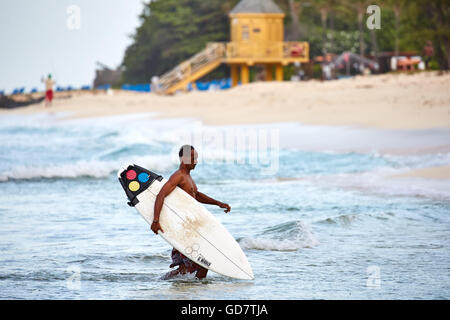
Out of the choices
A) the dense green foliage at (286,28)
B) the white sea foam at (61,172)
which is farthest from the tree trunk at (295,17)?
the white sea foam at (61,172)

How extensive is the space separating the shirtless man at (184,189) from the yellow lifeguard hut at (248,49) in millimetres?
35676

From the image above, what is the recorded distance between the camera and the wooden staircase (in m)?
43.0

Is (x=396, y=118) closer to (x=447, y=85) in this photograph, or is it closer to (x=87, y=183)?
(x=447, y=85)

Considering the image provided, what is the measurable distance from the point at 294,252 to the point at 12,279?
2719 millimetres

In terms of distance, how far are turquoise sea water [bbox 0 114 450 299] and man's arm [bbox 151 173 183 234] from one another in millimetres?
540

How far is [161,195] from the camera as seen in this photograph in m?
6.88

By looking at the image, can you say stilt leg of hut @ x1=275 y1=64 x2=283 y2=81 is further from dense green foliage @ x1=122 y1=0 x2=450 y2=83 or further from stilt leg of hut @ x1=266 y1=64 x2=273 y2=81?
dense green foliage @ x1=122 y1=0 x2=450 y2=83

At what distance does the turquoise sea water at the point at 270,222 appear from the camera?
23.2 feet

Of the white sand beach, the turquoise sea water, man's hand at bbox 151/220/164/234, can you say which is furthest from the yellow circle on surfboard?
Answer: the white sand beach

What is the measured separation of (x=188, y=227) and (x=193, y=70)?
36.7 metres

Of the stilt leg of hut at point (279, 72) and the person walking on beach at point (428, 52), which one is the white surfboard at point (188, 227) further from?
the stilt leg of hut at point (279, 72)

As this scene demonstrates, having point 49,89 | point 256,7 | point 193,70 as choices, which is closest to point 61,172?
point 193,70

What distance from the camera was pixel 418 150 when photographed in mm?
16172

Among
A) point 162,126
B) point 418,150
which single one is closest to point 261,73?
point 162,126
